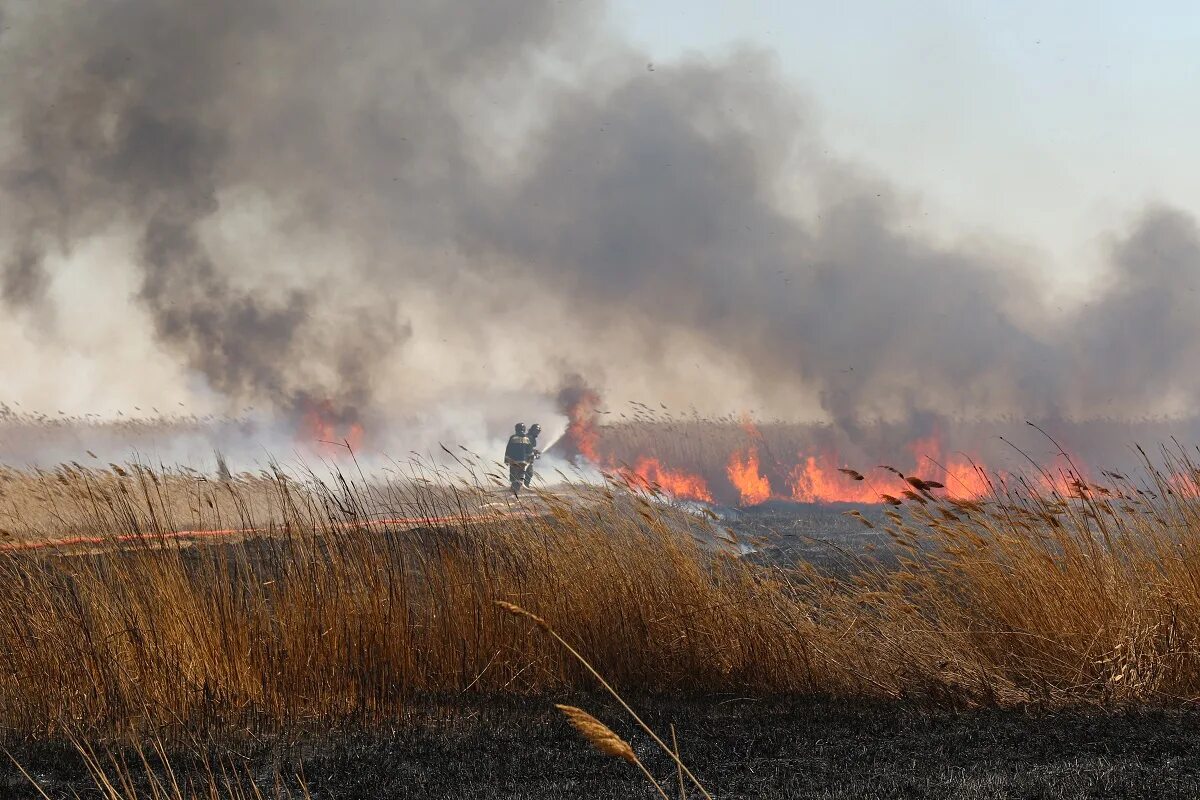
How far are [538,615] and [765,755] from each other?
4.59ft

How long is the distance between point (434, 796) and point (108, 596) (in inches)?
90.6

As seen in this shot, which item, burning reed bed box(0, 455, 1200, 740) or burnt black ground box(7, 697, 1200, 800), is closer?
burnt black ground box(7, 697, 1200, 800)

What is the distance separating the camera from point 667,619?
5.06 metres

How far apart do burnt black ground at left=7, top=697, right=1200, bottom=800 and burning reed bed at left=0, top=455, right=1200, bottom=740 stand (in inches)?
13.0

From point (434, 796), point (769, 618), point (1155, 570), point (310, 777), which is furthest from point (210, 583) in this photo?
point (1155, 570)

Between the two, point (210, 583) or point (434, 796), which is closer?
point (434, 796)

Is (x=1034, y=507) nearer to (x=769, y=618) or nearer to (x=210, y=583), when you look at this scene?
(x=769, y=618)

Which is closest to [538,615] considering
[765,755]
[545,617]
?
[545,617]

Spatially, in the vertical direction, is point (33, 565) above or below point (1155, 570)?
below

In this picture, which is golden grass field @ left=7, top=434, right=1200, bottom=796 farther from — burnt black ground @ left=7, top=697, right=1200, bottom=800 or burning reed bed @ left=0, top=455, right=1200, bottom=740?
burnt black ground @ left=7, top=697, right=1200, bottom=800

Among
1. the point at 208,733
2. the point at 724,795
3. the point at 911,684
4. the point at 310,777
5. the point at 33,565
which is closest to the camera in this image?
the point at 724,795

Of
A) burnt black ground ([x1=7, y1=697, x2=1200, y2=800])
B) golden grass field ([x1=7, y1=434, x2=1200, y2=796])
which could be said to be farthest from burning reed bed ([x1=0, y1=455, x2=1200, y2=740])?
burnt black ground ([x1=7, y1=697, x2=1200, y2=800])

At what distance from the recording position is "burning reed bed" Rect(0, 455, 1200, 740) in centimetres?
462

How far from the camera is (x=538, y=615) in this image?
4887 millimetres
